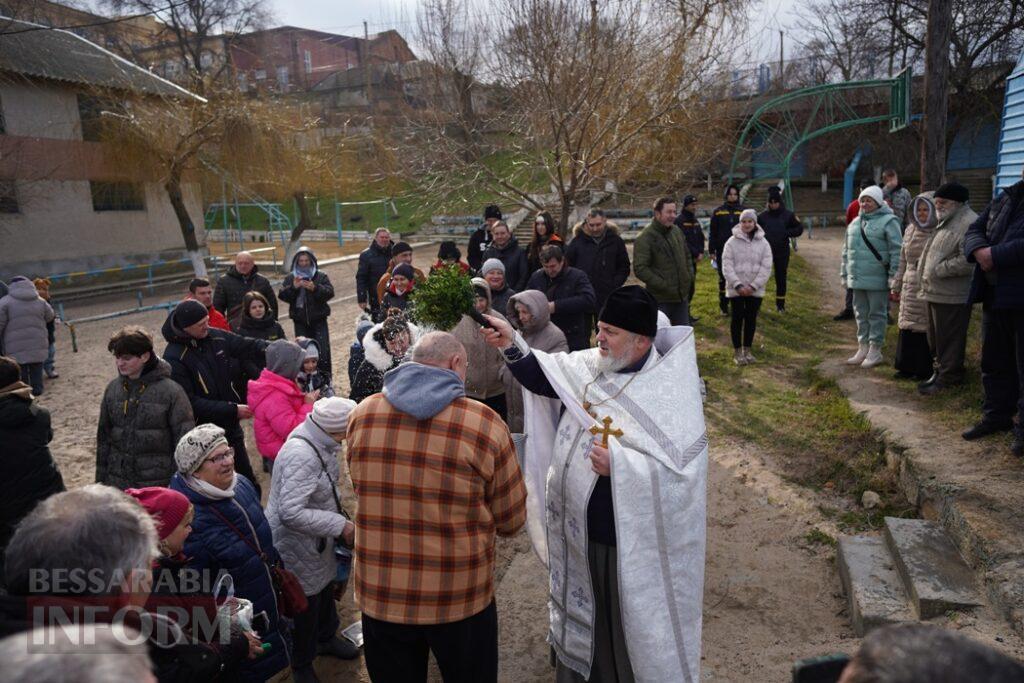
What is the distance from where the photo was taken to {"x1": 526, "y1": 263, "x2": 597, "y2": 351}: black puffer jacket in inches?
273

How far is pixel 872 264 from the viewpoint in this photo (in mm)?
7695

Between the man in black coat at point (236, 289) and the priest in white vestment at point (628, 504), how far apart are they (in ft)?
18.0

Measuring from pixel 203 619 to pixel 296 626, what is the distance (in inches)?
49.7

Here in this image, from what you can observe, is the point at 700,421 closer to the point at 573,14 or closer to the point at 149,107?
the point at 573,14

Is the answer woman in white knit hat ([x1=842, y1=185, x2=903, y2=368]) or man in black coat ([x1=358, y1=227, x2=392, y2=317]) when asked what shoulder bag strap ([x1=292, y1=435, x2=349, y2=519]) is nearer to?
man in black coat ([x1=358, y1=227, x2=392, y2=317])

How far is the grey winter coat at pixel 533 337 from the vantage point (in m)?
5.36

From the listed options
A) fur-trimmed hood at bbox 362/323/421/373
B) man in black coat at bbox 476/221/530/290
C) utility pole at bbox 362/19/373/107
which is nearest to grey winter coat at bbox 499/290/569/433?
fur-trimmed hood at bbox 362/323/421/373

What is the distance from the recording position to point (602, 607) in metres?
3.26

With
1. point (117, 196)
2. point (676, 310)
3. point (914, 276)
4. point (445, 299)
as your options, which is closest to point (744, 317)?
point (676, 310)

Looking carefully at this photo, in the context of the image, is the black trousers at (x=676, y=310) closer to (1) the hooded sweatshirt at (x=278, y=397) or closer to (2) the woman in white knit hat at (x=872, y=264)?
(2) the woman in white knit hat at (x=872, y=264)

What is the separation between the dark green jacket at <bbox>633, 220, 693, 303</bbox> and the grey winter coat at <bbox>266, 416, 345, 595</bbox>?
4852 millimetres

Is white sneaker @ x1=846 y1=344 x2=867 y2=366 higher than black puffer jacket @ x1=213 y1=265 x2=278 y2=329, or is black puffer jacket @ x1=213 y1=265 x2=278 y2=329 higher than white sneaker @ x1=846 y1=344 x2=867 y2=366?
black puffer jacket @ x1=213 y1=265 x2=278 y2=329

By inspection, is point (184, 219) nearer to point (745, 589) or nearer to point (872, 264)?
point (872, 264)

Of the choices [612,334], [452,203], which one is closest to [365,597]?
[612,334]
